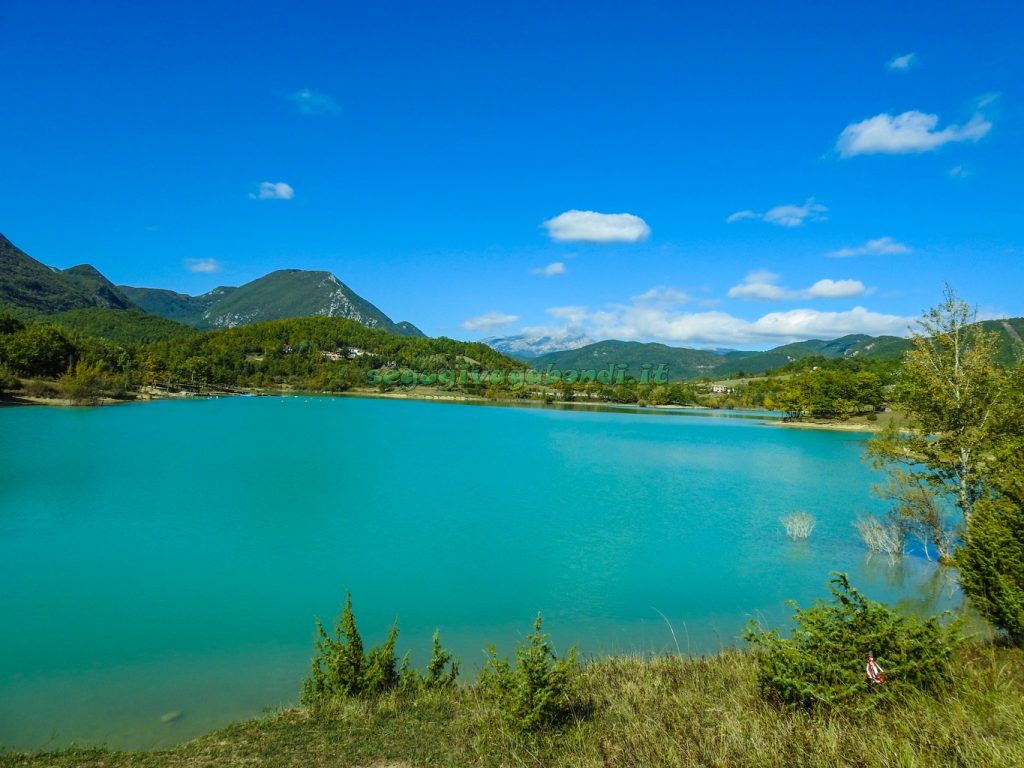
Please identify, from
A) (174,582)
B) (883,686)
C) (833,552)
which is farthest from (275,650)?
(833,552)

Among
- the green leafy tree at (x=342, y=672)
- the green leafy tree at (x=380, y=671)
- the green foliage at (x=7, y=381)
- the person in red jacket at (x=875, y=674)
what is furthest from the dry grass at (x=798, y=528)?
the green foliage at (x=7, y=381)

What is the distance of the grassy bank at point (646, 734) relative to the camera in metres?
4.72

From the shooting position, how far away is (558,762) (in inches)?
203

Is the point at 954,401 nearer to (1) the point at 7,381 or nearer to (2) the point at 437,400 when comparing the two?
(1) the point at 7,381

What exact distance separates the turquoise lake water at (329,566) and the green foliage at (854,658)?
4272 mm

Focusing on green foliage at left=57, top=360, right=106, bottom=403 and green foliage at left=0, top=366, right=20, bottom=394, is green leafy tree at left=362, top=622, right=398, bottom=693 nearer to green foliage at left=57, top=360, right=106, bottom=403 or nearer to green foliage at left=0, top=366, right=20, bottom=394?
green foliage at left=57, top=360, right=106, bottom=403

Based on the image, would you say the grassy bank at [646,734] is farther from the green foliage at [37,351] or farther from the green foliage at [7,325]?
the green foliage at [7,325]

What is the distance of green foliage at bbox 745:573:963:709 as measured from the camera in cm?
580

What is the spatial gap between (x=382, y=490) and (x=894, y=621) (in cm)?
2161

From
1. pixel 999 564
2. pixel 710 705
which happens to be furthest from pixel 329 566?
pixel 999 564

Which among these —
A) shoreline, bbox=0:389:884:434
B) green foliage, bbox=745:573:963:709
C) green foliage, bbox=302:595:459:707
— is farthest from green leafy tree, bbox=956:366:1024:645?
shoreline, bbox=0:389:884:434

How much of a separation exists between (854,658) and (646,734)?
239cm

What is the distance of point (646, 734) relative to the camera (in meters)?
5.59

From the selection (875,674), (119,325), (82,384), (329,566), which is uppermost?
(119,325)
